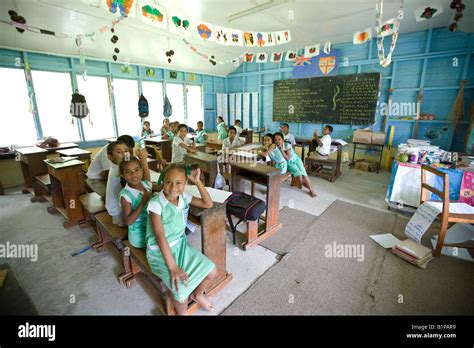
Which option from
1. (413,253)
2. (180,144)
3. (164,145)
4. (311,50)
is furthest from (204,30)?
(413,253)

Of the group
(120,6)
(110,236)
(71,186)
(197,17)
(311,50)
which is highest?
(197,17)

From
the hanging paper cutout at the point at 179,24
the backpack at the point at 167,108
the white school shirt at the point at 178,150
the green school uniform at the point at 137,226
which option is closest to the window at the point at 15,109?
the backpack at the point at 167,108

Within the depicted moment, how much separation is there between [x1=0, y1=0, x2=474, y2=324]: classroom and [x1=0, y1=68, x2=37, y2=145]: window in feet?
0.08

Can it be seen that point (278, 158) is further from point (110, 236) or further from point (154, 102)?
point (154, 102)

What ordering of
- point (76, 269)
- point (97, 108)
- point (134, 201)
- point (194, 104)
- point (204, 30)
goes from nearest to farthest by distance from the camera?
point (134, 201), point (76, 269), point (204, 30), point (97, 108), point (194, 104)

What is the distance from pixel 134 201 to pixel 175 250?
1.52 feet

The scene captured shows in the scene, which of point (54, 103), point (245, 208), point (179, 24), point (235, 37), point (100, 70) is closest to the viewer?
point (245, 208)

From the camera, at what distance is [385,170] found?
5551 mm

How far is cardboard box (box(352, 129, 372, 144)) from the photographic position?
5.45 metres

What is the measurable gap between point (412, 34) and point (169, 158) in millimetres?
6090

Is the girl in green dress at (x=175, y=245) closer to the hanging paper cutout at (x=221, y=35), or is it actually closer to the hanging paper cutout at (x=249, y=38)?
the hanging paper cutout at (x=221, y=35)

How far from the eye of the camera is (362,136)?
18.1 feet

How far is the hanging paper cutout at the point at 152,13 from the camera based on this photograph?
9.19ft

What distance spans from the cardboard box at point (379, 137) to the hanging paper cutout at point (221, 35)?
154 inches
